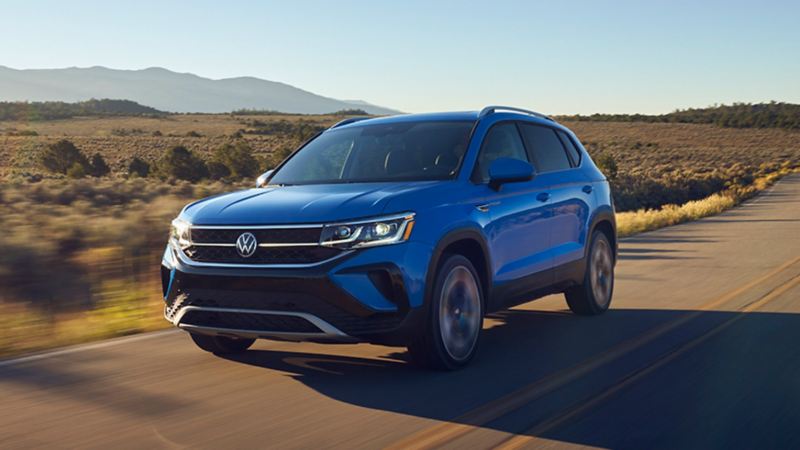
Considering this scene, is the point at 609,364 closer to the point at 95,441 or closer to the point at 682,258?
the point at 95,441

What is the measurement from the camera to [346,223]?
18.7 feet

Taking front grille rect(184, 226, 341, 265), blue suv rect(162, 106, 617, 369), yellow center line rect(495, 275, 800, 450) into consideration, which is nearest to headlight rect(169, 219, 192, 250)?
blue suv rect(162, 106, 617, 369)

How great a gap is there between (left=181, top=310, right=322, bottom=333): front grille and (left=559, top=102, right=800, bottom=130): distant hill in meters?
130

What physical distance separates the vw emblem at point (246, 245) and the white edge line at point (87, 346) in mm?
2045

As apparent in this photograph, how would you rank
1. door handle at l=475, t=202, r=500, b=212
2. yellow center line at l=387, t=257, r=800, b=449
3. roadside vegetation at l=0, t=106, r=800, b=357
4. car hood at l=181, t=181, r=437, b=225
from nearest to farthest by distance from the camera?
yellow center line at l=387, t=257, r=800, b=449 → car hood at l=181, t=181, r=437, b=225 → door handle at l=475, t=202, r=500, b=212 → roadside vegetation at l=0, t=106, r=800, b=357

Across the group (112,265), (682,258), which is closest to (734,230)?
(682,258)

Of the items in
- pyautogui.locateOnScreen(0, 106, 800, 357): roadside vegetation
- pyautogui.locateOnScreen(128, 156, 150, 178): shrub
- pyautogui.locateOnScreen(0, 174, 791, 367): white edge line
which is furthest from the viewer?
pyautogui.locateOnScreen(128, 156, 150, 178): shrub

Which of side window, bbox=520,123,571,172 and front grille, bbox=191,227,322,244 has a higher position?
side window, bbox=520,123,571,172

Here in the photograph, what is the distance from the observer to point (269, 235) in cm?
579

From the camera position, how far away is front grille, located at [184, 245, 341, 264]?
18.7ft

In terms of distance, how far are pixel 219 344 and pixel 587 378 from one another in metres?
2.56

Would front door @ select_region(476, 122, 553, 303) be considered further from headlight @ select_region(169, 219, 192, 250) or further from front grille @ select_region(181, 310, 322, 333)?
headlight @ select_region(169, 219, 192, 250)

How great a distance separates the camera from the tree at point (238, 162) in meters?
39.2

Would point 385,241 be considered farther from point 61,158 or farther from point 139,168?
point 61,158
